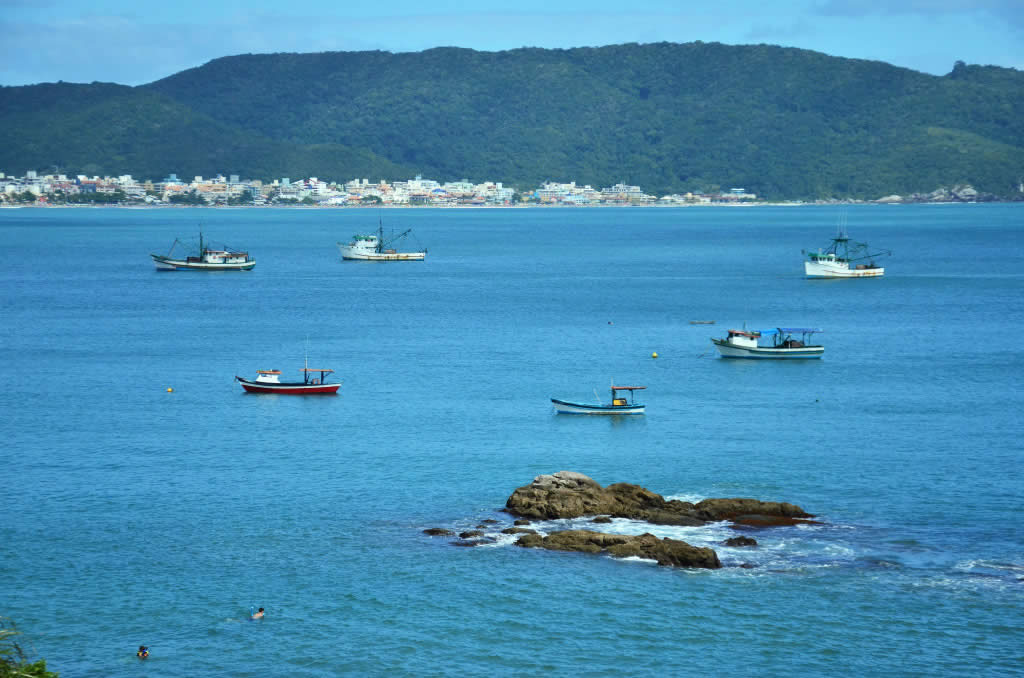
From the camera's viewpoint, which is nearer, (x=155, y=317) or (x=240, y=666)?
(x=240, y=666)

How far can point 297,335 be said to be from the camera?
10681cm

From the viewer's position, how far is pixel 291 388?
261ft

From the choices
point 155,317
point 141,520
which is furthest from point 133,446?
point 155,317

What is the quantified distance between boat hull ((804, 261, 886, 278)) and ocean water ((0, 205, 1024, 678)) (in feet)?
145

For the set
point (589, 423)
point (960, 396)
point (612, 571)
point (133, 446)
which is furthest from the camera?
point (960, 396)

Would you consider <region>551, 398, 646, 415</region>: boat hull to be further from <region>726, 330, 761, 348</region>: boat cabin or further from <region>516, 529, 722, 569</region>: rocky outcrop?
<region>516, 529, 722, 569</region>: rocky outcrop

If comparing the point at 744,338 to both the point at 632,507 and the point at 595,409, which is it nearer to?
the point at 595,409

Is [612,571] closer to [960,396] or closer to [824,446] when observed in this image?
[824,446]

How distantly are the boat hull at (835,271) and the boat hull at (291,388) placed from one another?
93915 millimetres

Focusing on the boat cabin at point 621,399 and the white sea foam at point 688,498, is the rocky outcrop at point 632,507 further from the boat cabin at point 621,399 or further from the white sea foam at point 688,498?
the boat cabin at point 621,399

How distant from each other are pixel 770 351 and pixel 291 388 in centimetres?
3482

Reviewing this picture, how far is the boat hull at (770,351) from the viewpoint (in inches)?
3676

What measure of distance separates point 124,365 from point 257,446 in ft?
94.9

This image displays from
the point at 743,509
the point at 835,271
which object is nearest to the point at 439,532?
the point at 743,509
